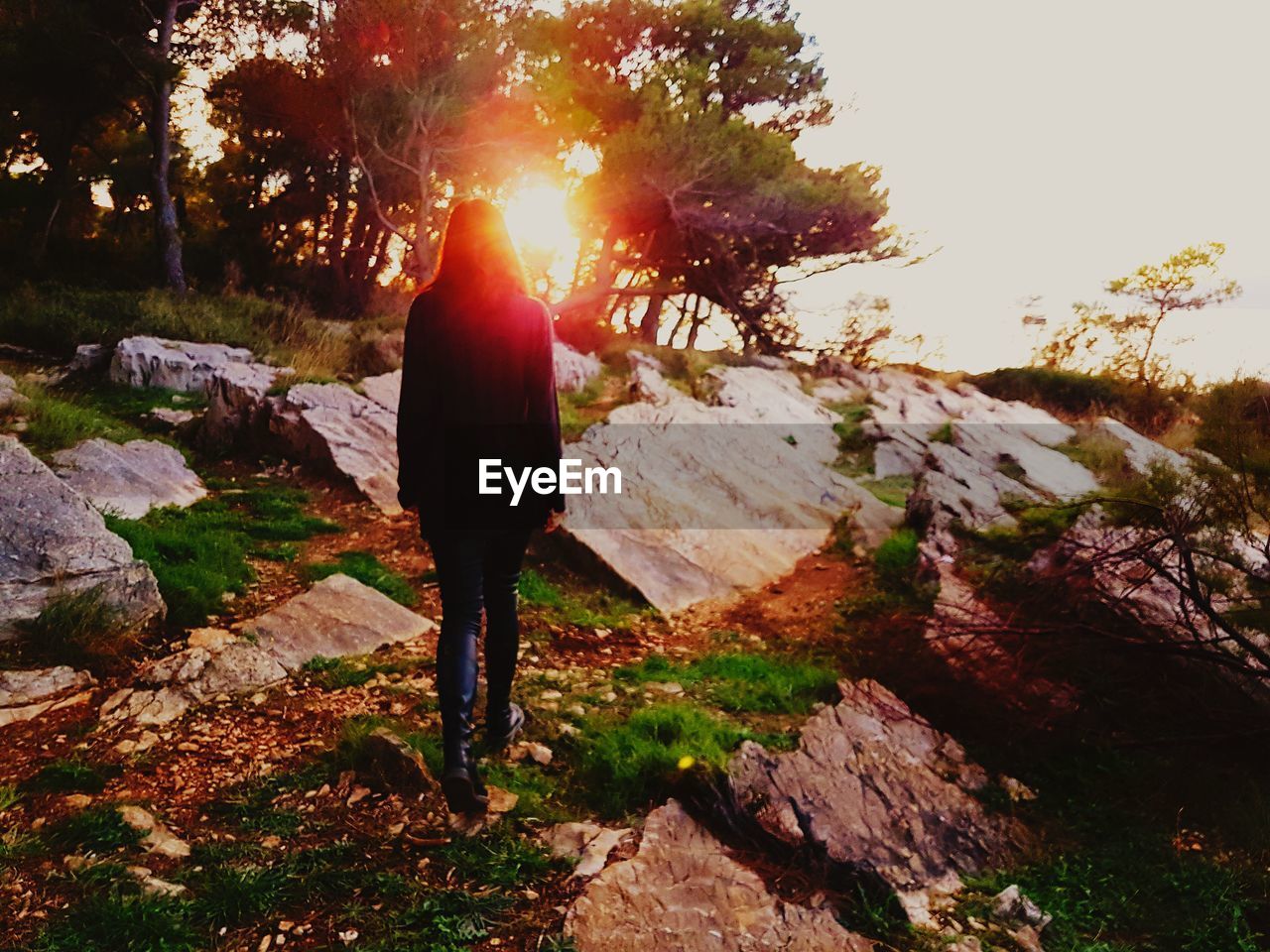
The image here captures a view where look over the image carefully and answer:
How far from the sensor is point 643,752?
3.18 metres

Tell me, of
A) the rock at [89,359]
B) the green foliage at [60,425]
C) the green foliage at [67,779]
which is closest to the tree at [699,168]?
the rock at [89,359]

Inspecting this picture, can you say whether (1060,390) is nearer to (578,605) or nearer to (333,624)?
(578,605)

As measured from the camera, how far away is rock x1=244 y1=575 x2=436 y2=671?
4.18 m

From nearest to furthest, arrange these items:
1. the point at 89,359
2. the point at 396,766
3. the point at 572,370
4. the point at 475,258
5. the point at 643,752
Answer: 1. the point at 475,258
2. the point at 396,766
3. the point at 643,752
4. the point at 89,359
5. the point at 572,370

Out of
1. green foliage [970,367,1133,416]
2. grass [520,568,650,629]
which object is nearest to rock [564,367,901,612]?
grass [520,568,650,629]

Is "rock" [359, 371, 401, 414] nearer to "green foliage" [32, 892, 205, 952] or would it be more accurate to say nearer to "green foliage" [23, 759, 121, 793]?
"green foliage" [23, 759, 121, 793]

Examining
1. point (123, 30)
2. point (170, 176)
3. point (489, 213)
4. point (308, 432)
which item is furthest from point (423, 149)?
point (489, 213)

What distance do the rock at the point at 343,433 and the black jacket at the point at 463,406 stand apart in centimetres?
424

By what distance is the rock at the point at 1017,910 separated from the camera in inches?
99.8

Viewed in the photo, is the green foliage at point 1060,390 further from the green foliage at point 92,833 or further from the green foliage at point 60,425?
the green foliage at point 92,833

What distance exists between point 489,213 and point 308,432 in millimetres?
5739

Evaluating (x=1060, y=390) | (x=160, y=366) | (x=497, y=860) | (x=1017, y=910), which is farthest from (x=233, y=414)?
(x=1060, y=390)

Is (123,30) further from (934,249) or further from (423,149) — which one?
(934,249)

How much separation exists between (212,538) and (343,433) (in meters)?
2.69
